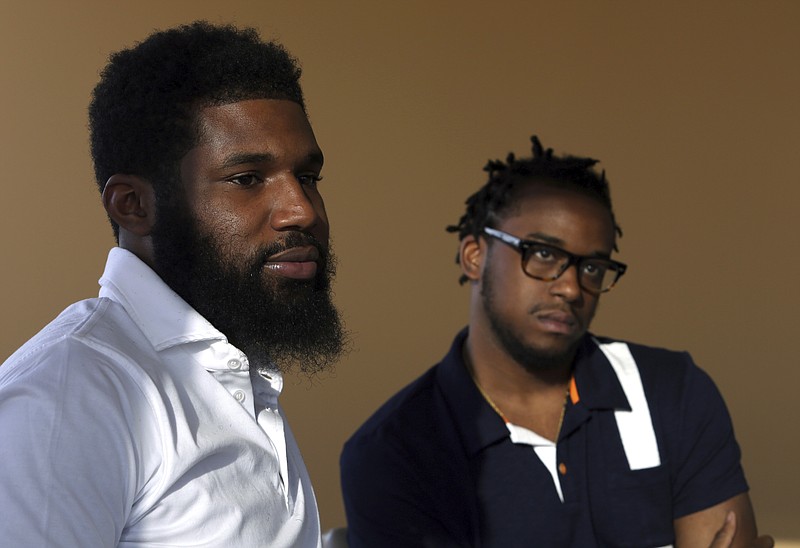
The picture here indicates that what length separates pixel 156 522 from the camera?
120 centimetres

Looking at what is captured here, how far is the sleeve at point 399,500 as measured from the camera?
2.36 meters

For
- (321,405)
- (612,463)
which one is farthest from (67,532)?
(321,405)

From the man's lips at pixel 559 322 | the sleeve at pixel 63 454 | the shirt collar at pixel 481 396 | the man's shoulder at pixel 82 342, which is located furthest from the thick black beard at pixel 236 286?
the man's lips at pixel 559 322

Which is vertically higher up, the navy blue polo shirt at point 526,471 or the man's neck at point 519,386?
the man's neck at point 519,386

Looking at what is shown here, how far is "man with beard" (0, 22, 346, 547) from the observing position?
1.16m

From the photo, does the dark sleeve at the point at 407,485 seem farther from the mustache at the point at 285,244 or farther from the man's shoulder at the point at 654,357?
the mustache at the point at 285,244

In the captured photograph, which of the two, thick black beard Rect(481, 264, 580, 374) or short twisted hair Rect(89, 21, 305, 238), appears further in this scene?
thick black beard Rect(481, 264, 580, 374)

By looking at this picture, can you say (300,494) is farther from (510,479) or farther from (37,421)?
(510,479)

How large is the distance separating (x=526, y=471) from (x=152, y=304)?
1356 mm

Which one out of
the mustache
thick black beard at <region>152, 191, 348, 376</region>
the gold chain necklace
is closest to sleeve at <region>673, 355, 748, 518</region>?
the gold chain necklace

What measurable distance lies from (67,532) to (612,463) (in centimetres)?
175

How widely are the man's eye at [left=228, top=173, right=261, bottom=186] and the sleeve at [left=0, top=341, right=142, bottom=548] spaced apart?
0.36 meters

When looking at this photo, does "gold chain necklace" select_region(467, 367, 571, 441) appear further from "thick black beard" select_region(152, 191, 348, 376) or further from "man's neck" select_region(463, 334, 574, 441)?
"thick black beard" select_region(152, 191, 348, 376)

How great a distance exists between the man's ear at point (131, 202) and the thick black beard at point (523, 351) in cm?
138
